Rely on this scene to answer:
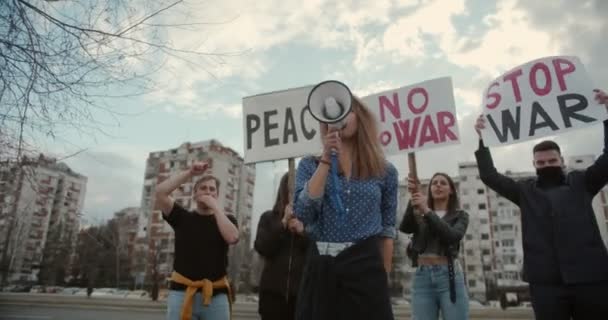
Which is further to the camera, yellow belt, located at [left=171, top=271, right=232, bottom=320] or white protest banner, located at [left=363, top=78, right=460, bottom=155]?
white protest banner, located at [left=363, top=78, right=460, bottom=155]

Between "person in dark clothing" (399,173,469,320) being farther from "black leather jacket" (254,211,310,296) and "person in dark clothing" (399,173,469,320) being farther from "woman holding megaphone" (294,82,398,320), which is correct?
"woman holding megaphone" (294,82,398,320)

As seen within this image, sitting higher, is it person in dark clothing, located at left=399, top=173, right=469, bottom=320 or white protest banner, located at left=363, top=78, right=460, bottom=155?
white protest banner, located at left=363, top=78, right=460, bottom=155

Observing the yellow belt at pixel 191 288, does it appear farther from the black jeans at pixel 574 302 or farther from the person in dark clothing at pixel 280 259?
the black jeans at pixel 574 302

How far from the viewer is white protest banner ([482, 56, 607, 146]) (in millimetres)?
3887

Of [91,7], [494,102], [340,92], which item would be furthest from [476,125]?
[91,7]

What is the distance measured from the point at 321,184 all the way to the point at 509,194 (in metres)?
2.32

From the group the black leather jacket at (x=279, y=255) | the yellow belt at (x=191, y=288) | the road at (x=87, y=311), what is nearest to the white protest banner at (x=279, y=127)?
the black leather jacket at (x=279, y=255)

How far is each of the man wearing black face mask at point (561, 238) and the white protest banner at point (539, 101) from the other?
0.39 meters

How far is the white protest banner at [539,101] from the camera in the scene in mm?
3887

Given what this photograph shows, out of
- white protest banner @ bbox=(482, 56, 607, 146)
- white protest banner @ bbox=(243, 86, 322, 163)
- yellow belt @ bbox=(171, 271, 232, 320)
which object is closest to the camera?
yellow belt @ bbox=(171, 271, 232, 320)

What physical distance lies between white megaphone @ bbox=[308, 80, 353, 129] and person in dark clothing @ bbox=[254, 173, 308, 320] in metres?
1.29

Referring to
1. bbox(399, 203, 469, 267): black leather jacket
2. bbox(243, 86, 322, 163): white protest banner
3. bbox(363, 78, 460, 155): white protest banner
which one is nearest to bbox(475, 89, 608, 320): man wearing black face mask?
bbox(399, 203, 469, 267): black leather jacket

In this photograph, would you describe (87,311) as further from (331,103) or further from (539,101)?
(331,103)

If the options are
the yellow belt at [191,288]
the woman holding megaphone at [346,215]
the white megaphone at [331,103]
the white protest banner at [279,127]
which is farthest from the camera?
the white protest banner at [279,127]
